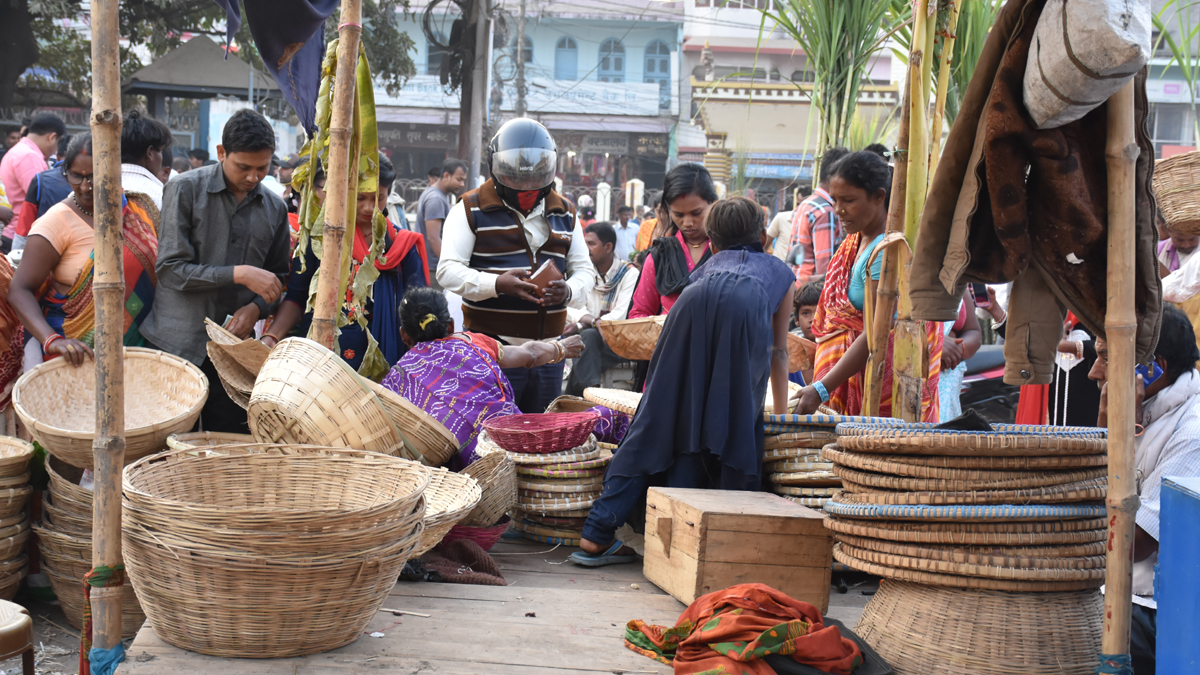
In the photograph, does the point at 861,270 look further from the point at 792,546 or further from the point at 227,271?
the point at 227,271

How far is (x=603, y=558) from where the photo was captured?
137 inches

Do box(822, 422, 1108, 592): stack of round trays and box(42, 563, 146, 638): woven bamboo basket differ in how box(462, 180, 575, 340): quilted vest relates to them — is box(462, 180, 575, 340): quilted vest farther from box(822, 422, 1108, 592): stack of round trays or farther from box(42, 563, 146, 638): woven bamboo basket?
box(822, 422, 1108, 592): stack of round trays

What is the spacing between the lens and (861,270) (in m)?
3.65

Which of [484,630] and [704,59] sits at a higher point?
[704,59]

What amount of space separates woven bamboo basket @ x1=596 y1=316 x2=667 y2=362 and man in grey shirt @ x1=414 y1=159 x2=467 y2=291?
3280 millimetres

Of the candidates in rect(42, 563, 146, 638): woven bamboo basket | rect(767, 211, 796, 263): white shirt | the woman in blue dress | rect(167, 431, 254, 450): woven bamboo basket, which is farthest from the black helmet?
rect(767, 211, 796, 263): white shirt

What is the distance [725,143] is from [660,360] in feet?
66.3

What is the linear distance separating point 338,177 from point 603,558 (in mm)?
1670

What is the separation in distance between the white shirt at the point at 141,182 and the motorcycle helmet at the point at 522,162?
1.42m

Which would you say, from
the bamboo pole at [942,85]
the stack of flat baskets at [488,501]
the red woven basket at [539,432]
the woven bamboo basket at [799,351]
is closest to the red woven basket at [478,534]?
the stack of flat baskets at [488,501]

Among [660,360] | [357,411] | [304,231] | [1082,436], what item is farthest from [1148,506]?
[304,231]

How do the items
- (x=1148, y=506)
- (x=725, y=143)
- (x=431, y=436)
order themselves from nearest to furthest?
(x=1148, y=506), (x=431, y=436), (x=725, y=143)

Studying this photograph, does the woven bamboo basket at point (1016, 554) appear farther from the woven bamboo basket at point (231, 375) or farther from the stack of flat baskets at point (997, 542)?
the woven bamboo basket at point (231, 375)

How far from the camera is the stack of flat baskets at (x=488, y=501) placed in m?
3.31
